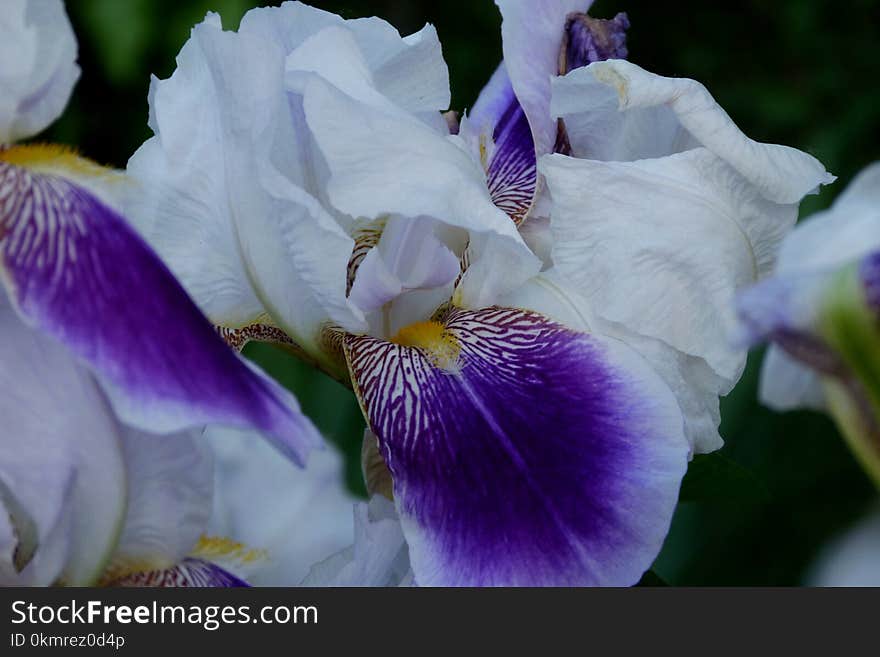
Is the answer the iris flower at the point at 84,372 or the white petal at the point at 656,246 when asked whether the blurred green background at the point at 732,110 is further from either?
the iris flower at the point at 84,372

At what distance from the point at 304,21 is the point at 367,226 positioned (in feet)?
0.28

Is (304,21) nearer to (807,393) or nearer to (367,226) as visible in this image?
(367,226)

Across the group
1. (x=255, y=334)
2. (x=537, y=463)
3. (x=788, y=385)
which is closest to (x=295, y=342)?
(x=255, y=334)

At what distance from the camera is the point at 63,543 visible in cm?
42

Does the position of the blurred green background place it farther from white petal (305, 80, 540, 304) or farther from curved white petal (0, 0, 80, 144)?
curved white petal (0, 0, 80, 144)

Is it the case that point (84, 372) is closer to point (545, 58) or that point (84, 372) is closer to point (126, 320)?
point (126, 320)

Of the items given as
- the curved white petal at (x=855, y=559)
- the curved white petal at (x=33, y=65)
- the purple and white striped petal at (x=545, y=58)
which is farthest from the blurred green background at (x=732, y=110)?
the curved white petal at (x=33, y=65)

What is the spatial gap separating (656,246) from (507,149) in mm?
136

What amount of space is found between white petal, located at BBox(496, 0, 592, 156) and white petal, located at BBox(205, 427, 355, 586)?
0.22 meters

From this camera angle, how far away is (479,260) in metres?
0.48

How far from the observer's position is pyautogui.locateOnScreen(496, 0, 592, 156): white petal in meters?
0.50
